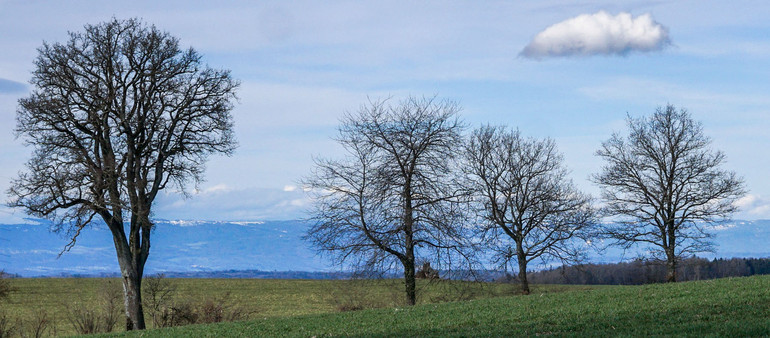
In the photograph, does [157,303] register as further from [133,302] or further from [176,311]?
[133,302]

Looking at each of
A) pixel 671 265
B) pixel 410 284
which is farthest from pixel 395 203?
pixel 671 265

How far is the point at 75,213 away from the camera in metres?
30.9

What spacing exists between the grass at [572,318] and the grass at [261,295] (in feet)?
32.1

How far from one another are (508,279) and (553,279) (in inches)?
2503

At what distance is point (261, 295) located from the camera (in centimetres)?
6316

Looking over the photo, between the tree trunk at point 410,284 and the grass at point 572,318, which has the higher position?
the tree trunk at point 410,284

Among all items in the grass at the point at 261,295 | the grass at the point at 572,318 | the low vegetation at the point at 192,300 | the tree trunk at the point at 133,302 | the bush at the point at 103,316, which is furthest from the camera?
the grass at the point at 261,295

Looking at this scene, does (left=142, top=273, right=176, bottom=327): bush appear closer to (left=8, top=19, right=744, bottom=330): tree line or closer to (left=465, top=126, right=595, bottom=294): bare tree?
(left=8, top=19, right=744, bottom=330): tree line

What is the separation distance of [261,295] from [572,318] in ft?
153

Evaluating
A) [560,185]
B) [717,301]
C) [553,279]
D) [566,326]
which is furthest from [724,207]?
[553,279]

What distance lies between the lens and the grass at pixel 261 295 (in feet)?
127

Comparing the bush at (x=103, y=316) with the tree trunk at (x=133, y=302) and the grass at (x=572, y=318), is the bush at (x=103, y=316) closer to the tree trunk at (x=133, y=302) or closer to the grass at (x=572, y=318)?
the tree trunk at (x=133, y=302)

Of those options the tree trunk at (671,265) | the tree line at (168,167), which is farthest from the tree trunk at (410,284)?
the tree trunk at (671,265)

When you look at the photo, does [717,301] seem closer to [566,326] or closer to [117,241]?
[566,326]
